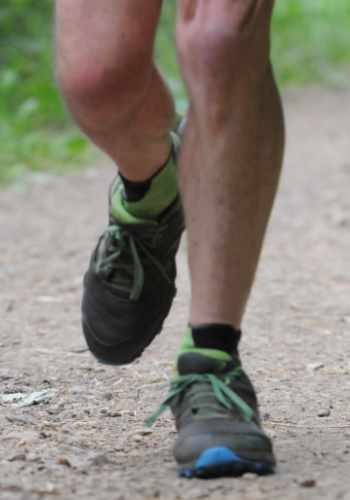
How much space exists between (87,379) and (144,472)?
783 mm

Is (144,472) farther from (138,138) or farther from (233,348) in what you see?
(138,138)

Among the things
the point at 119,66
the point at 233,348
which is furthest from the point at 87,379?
the point at 119,66

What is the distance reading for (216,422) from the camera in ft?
4.35

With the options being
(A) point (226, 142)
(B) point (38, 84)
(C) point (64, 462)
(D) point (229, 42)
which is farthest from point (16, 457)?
(B) point (38, 84)

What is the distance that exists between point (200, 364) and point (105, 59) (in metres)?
0.64

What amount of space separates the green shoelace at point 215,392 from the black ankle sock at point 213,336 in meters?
0.05

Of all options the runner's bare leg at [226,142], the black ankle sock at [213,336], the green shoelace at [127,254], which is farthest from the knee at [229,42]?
the green shoelace at [127,254]

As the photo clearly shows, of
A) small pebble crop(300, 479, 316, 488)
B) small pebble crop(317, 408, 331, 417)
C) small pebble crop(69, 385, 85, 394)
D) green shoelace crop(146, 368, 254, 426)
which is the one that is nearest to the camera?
small pebble crop(300, 479, 316, 488)

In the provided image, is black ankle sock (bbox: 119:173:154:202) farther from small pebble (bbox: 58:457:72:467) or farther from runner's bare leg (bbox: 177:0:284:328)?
small pebble (bbox: 58:457:72:467)

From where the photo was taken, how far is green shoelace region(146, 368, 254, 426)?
4.43 ft

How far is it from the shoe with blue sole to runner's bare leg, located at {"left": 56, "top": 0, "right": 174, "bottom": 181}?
0.55 meters

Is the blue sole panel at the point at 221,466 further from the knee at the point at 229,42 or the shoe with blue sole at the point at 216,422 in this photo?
the knee at the point at 229,42

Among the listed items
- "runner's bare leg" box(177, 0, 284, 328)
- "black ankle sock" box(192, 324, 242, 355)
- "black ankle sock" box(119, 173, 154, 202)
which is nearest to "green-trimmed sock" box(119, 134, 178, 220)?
"black ankle sock" box(119, 173, 154, 202)

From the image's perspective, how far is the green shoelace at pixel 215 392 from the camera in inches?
53.2
